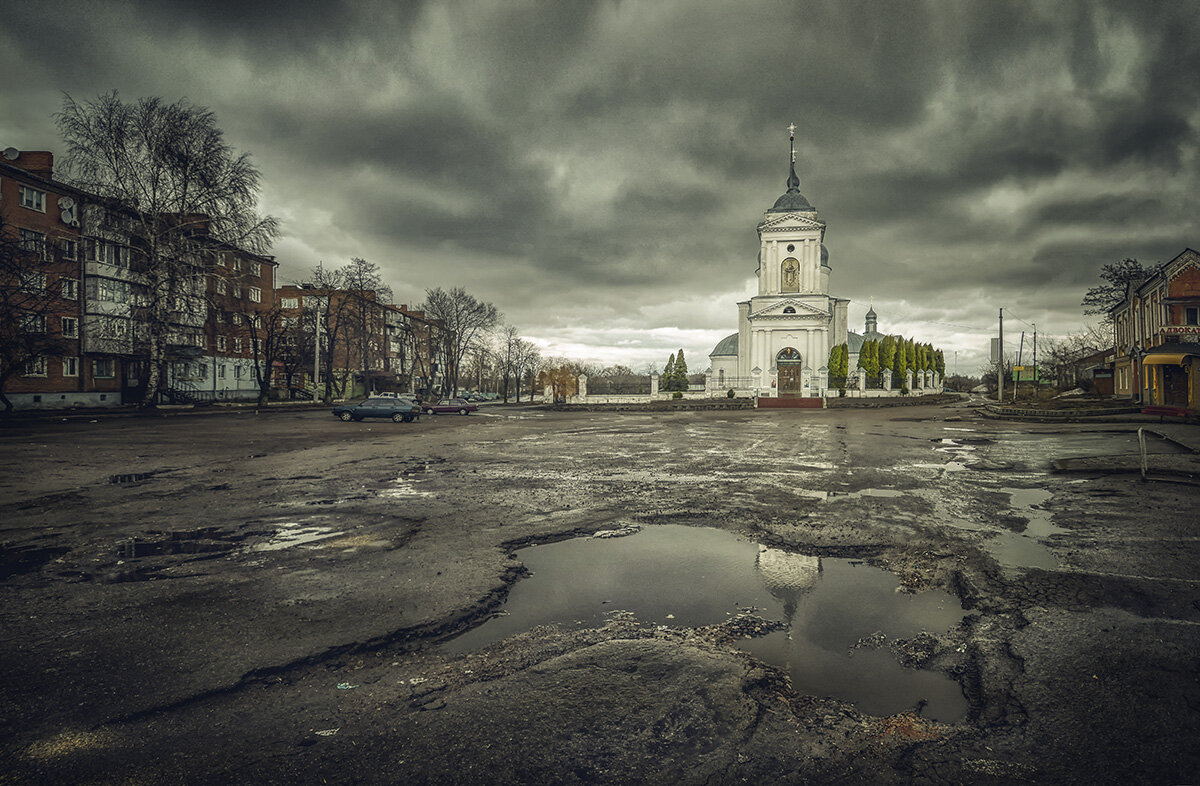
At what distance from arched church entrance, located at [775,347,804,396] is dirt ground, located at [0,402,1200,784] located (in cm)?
4615

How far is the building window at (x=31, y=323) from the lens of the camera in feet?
90.3

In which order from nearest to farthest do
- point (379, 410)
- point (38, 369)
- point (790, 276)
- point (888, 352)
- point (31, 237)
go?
point (379, 410), point (31, 237), point (38, 369), point (888, 352), point (790, 276)

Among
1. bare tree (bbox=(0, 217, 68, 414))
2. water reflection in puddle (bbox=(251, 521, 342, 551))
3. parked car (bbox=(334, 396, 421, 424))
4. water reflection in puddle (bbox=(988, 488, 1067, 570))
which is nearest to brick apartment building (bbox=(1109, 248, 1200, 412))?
water reflection in puddle (bbox=(988, 488, 1067, 570))

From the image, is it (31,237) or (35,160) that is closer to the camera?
(31,237)

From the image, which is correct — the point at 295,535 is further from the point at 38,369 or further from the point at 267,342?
the point at 267,342

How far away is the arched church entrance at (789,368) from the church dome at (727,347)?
11273 millimetres

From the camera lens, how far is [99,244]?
37125 millimetres

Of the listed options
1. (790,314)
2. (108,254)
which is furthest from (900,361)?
(108,254)

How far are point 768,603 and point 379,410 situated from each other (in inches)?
1085

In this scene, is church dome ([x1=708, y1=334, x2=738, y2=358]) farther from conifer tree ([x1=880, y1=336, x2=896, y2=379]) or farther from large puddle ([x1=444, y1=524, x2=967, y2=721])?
large puddle ([x1=444, y1=524, x2=967, y2=721])

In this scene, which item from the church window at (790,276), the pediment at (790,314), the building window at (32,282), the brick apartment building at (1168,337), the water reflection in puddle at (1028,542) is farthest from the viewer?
the church window at (790,276)

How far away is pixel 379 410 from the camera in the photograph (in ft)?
95.1

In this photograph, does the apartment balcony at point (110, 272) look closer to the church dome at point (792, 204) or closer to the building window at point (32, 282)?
the building window at point (32, 282)

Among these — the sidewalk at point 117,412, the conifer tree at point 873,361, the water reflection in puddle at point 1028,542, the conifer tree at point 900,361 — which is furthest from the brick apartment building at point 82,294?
the conifer tree at point 900,361
